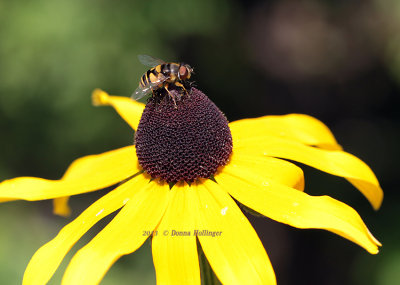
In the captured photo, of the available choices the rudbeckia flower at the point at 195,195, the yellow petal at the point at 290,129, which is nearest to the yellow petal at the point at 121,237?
the rudbeckia flower at the point at 195,195

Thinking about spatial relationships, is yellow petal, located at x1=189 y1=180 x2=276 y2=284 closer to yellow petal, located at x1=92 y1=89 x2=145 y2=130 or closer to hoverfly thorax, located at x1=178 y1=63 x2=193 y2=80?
hoverfly thorax, located at x1=178 y1=63 x2=193 y2=80

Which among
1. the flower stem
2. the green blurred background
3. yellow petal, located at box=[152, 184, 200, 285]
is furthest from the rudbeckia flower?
the green blurred background

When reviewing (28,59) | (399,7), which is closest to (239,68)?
(399,7)

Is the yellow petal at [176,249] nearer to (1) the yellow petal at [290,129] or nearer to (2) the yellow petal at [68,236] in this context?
(2) the yellow petal at [68,236]

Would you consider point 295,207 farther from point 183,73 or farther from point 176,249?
point 183,73

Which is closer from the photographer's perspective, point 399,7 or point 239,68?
point 399,7

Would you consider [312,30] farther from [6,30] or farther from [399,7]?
[6,30]

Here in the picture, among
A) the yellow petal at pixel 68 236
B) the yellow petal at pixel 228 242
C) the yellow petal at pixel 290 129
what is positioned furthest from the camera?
the yellow petal at pixel 290 129

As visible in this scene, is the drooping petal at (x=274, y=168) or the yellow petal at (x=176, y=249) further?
the drooping petal at (x=274, y=168)
